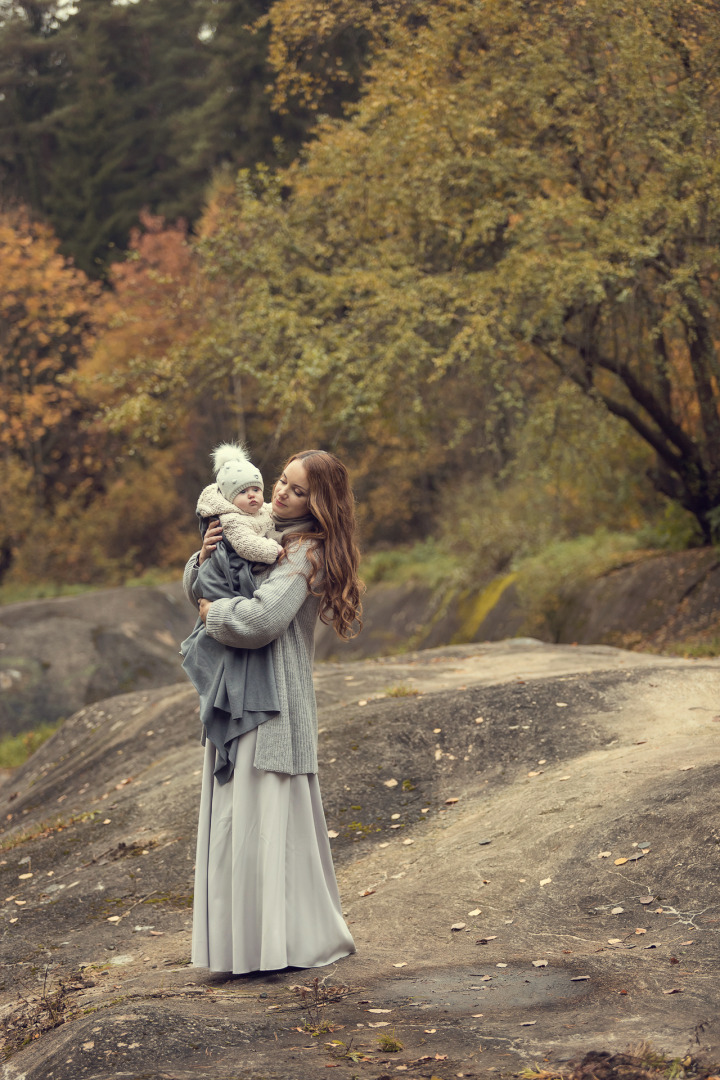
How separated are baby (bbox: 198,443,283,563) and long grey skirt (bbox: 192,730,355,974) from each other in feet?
2.47

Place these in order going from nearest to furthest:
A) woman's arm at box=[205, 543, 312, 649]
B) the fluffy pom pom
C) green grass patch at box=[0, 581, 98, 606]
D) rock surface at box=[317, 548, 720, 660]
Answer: woman's arm at box=[205, 543, 312, 649], the fluffy pom pom, rock surface at box=[317, 548, 720, 660], green grass patch at box=[0, 581, 98, 606]

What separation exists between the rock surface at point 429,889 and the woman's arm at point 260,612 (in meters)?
1.35

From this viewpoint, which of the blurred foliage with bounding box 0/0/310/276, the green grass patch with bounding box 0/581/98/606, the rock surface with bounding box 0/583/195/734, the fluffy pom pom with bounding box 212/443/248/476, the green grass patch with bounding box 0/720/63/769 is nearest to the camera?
the fluffy pom pom with bounding box 212/443/248/476

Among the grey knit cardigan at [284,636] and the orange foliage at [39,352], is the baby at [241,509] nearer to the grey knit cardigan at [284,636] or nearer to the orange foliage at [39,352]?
the grey knit cardigan at [284,636]

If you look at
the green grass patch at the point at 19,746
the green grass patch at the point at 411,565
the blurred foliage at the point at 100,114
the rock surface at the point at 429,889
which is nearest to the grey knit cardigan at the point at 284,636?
the rock surface at the point at 429,889

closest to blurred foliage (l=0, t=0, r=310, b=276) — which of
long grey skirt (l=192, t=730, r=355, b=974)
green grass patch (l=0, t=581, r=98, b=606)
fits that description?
green grass patch (l=0, t=581, r=98, b=606)

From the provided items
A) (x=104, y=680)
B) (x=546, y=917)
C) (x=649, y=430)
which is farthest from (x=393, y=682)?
(x=104, y=680)

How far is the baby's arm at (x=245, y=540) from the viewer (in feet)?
13.9

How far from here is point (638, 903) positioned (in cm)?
479

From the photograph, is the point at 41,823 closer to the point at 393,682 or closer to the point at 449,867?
the point at 393,682

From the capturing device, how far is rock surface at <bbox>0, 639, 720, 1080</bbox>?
11.6 feet

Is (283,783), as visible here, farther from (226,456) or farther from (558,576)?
(558,576)

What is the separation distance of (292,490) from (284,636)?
60 centimetres

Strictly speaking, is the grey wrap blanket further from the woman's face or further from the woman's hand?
the woman's face
